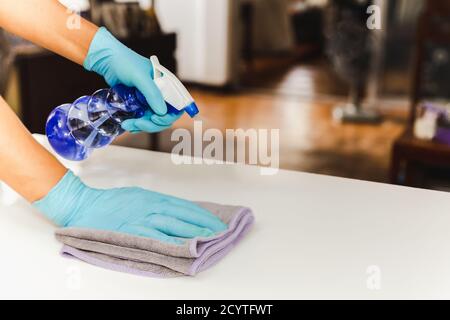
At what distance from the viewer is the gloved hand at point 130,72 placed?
3.11 ft

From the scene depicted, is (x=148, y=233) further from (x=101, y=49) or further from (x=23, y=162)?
(x=101, y=49)

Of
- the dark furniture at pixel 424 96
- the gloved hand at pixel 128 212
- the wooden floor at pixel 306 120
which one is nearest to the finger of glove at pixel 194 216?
the gloved hand at pixel 128 212

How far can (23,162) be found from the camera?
95 centimetres

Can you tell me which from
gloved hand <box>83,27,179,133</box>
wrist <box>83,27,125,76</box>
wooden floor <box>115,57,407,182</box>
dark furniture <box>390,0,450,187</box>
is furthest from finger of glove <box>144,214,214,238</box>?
wooden floor <box>115,57,407,182</box>

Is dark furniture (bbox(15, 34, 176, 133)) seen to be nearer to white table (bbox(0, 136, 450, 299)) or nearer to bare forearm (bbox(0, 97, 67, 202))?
white table (bbox(0, 136, 450, 299))

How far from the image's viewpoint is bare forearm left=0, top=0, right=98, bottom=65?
1071 millimetres

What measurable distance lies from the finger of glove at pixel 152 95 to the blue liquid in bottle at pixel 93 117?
0.03 meters

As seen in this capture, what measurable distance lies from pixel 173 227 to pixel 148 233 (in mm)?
36

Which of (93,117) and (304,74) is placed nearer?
(93,117)

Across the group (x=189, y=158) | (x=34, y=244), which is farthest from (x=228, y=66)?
(x=34, y=244)

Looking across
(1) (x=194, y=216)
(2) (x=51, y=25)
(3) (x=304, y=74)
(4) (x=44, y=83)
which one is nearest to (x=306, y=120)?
(3) (x=304, y=74)

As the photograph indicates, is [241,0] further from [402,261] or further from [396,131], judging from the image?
[402,261]

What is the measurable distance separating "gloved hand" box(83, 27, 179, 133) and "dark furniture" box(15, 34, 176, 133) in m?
1.76
